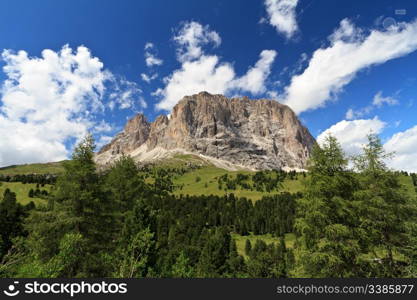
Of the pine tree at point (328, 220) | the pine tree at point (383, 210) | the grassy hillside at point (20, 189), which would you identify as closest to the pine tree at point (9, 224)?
the pine tree at point (328, 220)

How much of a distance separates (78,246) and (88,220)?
3109 mm

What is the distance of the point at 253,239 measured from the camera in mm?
103750

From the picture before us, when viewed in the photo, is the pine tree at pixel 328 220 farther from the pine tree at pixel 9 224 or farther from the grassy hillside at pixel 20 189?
the grassy hillside at pixel 20 189

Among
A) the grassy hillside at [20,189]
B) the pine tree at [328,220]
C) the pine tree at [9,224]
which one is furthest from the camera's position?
the grassy hillside at [20,189]

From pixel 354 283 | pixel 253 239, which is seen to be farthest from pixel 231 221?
pixel 354 283

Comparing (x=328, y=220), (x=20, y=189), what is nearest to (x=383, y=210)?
(x=328, y=220)

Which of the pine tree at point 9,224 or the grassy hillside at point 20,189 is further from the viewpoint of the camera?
the grassy hillside at point 20,189

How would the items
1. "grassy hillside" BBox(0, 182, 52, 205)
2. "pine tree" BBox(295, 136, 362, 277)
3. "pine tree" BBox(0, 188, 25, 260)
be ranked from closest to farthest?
"pine tree" BBox(295, 136, 362, 277)
"pine tree" BBox(0, 188, 25, 260)
"grassy hillside" BBox(0, 182, 52, 205)

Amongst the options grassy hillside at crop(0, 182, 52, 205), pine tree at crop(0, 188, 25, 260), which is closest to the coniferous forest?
pine tree at crop(0, 188, 25, 260)

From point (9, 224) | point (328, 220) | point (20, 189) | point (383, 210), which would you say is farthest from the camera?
point (20, 189)

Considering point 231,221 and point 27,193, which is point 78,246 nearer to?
point 231,221

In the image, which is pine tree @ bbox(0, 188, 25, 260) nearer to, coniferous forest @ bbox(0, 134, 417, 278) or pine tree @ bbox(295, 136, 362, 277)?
coniferous forest @ bbox(0, 134, 417, 278)

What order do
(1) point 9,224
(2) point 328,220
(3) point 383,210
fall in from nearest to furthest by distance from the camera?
(2) point 328,220 → (3) point 383,210 → (1) point 9,224

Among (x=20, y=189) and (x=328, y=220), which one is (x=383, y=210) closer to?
(x=328, y=220)
